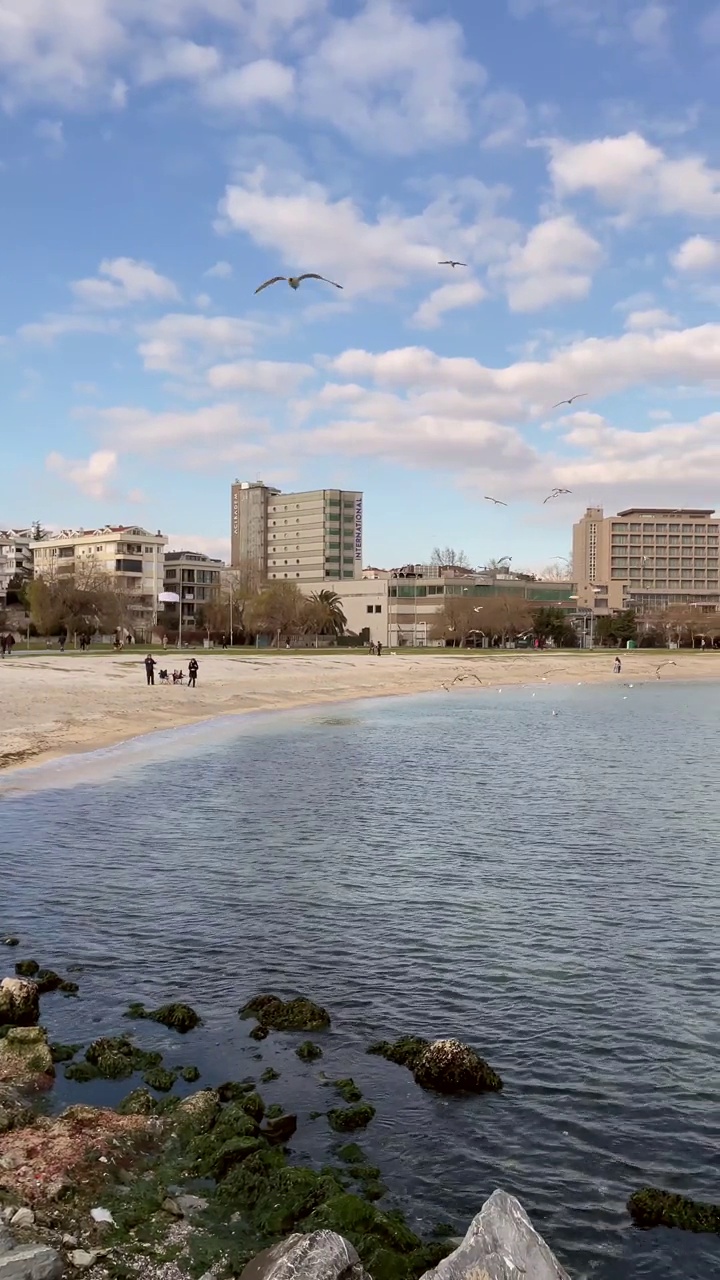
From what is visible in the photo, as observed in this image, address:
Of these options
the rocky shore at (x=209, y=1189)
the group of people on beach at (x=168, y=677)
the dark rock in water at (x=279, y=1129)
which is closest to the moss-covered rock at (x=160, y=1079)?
the rocky shore at (x=209, y=1189)

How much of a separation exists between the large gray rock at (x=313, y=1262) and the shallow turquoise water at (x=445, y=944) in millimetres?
1550

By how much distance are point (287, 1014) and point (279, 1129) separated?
260 cm

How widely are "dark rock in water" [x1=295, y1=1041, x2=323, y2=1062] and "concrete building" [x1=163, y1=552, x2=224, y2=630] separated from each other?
158 m

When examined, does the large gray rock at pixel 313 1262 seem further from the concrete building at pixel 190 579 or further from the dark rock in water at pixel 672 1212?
the concrete building at pixel 190 579

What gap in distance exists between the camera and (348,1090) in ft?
32.0

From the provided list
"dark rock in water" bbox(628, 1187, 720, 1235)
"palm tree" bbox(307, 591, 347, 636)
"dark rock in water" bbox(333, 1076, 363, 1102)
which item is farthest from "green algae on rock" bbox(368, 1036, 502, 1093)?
"palm tree" bbox(307, 591, 347, 636)

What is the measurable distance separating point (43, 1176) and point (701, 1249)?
4895mm

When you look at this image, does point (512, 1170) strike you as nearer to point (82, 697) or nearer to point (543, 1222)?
point (543, 1222)

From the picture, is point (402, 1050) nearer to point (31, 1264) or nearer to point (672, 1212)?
point (672, 1212)

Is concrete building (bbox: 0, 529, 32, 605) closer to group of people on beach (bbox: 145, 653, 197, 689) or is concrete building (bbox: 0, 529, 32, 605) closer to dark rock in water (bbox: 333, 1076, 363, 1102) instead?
group of people on beach (bbox: 145, 653, 197, 689)

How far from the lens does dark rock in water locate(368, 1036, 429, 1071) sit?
10.3 meters

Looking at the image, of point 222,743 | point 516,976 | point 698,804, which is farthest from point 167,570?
point 516,976

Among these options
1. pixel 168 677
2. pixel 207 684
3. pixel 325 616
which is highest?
pixel 325 616

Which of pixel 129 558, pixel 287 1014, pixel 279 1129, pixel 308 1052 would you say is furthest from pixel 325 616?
pixel 279 1129
